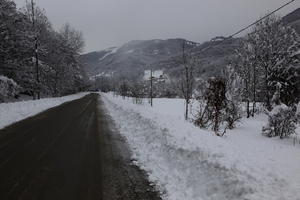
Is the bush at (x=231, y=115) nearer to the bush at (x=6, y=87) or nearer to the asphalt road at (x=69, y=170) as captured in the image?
the asphalt road at (x=69, y=170)

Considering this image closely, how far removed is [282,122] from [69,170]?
40.6 ft

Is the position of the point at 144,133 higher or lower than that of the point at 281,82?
lower

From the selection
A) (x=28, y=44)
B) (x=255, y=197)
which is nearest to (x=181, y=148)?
(x=255, y=197)

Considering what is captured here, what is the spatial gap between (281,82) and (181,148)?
2604 cm

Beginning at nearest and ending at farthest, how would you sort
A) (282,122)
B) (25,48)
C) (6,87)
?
1. (282,122)
2. (6,87)
3. (25,48)

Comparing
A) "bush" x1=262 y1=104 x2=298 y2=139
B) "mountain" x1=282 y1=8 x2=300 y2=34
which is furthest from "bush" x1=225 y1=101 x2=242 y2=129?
"mountain" x1=282 y1=8 x2=300 y2=34

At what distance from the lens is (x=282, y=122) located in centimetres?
1516

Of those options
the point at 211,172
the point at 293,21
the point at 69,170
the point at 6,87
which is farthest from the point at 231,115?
the point at 293,21

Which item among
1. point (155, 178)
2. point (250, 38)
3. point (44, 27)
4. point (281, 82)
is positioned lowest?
point (155, 178)

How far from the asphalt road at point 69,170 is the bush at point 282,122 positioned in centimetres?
907

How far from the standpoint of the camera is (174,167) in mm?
6723

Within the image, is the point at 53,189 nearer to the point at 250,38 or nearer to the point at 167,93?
the point at 250,38

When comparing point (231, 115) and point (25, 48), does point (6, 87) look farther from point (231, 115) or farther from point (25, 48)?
point (231, 115)

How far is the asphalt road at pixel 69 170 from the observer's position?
17.0 ft
